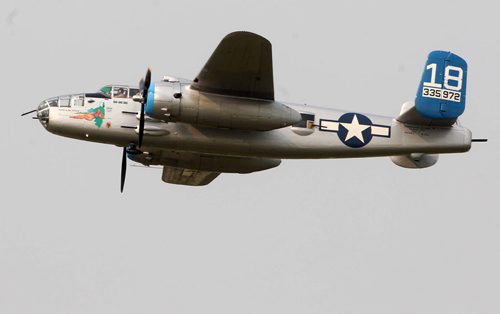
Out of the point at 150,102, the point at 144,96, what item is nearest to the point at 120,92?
the point at 144,96

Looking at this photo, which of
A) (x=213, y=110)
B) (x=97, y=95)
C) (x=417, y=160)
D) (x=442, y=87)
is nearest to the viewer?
(x=213, y=110)

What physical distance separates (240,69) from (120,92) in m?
3.42

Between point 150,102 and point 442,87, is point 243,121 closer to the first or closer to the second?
point 150,102

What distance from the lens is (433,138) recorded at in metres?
26.1

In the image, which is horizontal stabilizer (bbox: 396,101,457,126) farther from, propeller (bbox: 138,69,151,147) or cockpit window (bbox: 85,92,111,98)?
cockpit window (bbox: 85,92,111,98)

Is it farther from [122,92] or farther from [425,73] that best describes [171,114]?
[425,73]

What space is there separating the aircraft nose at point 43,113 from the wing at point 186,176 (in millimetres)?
4702

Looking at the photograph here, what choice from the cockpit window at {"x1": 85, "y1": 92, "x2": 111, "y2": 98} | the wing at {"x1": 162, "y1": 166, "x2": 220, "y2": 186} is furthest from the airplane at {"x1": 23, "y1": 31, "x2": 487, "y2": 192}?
the wing at {"x1": 162, "y1": 166, "x2": 220, "y2": 186}

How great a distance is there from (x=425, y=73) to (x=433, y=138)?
1.85 m

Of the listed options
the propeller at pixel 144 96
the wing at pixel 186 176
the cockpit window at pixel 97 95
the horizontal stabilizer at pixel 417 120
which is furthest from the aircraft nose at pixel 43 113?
the horizontal stabilizer at pixel 417 120

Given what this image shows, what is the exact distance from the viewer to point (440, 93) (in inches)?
1037

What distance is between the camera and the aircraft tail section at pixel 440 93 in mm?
26156

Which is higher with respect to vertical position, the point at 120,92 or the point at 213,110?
the point at 120,92

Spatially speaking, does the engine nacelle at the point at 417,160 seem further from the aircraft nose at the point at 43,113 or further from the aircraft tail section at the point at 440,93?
the aircraft nose at the point at 43,113
